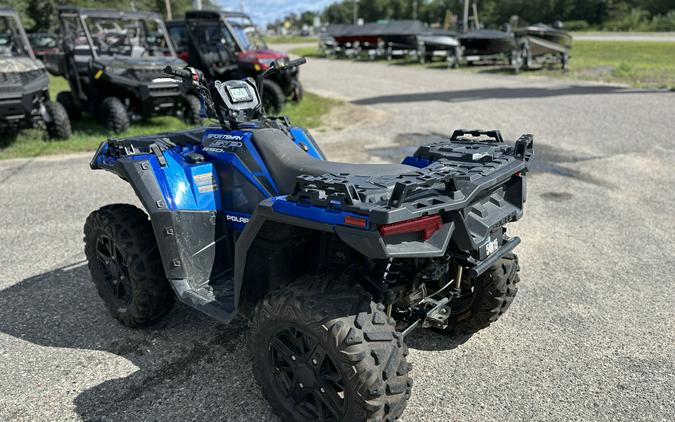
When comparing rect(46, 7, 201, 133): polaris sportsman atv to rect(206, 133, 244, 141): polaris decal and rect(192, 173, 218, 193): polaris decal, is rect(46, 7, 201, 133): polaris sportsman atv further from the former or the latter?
rect(192, 173, 218, 193): polaris decal

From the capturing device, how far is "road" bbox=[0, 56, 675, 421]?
9.36ft

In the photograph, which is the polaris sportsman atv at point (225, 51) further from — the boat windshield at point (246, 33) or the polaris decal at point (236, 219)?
the polaris decal at point (236, 219)

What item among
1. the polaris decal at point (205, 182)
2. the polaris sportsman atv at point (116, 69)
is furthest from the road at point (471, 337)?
the polaris sportsman atv at point (116, 69)

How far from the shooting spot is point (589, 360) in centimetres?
320

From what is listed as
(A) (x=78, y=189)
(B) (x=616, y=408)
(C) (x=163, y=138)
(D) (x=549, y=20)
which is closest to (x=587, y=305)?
(B) (x=616, y=408)

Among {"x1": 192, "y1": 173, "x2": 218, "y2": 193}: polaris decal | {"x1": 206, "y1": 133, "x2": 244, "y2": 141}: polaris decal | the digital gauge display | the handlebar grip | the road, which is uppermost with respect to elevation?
the handlebar grip

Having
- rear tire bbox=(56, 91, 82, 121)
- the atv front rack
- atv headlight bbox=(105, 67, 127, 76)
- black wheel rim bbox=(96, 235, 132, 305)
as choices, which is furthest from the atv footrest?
rear tire bbox=(56, 91, 82, 121)

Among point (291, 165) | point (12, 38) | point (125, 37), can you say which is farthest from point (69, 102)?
point (291, 165)

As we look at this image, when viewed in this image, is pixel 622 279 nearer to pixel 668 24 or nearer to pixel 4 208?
pixel 4 208

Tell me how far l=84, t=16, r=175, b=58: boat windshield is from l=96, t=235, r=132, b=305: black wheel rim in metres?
8.52

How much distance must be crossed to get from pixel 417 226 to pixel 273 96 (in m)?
A: 10.5

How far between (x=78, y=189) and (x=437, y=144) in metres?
5.64

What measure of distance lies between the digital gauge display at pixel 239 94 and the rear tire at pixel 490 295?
1869 mm

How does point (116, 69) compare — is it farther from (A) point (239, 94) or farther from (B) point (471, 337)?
(B) point (471, 337)
